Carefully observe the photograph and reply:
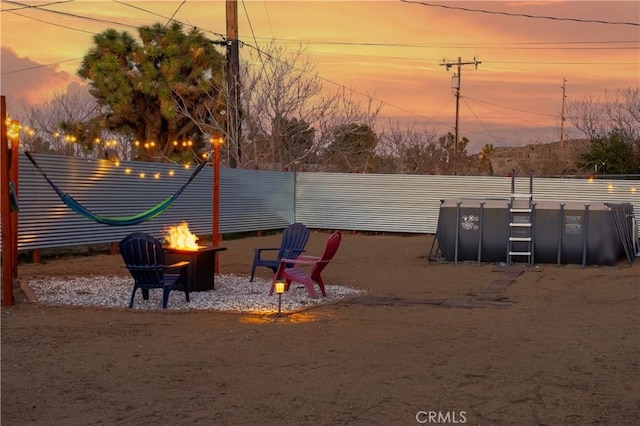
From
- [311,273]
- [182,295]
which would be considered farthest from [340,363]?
[182,295]

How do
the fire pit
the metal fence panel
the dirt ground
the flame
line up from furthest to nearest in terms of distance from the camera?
the metal fence panel, the flame, the fire pit, the dirt ground

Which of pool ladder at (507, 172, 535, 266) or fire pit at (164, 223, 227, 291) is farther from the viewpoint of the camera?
pool ladder at (507, 172, 535, 266)

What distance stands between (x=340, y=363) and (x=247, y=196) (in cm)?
1652

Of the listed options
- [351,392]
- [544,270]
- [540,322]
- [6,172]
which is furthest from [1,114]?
[544,270]

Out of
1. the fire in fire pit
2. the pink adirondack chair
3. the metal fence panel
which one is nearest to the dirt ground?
the pink adirondack chair

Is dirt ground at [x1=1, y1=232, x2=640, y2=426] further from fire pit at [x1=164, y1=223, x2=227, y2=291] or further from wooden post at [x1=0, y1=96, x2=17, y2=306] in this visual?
fire pit at [x1=164, y1=223, x2=227, y2=291]

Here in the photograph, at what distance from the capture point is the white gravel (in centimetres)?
975

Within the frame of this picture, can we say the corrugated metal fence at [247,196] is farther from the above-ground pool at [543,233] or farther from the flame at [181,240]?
the above-ground pool at [543,233]

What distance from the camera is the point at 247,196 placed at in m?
22.9

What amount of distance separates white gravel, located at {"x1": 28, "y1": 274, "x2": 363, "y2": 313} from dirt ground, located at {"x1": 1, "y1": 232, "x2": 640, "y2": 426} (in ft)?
1.34

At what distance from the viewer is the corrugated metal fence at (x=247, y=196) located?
50.2 feet

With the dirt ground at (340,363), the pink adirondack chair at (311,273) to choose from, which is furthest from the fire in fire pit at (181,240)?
the dirt ground at (340,363)

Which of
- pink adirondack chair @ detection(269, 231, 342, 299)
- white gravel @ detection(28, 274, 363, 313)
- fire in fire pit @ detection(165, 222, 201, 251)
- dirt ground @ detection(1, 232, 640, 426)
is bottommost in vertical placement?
white gravel @ detection(28, 274, 363, 313)

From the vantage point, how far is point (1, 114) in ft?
30.9
